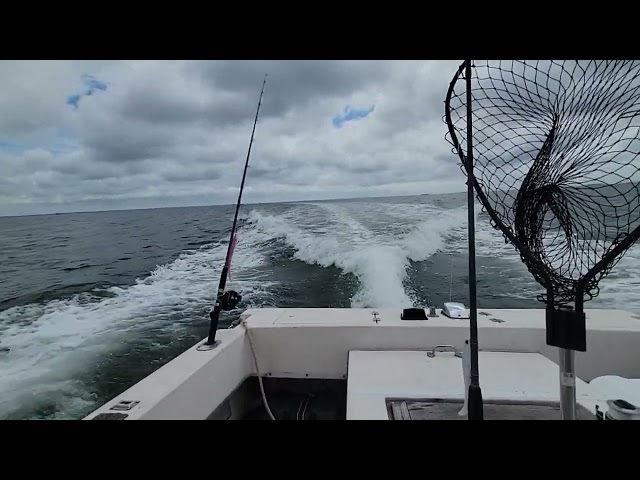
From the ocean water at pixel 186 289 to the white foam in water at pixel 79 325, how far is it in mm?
16

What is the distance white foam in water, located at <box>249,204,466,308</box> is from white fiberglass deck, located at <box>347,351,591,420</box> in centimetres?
289

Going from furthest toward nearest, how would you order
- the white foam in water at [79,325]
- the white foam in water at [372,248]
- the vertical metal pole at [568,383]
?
the white foam in water at [372,248] → the white foam in water at [79,325] → the vertical metal pole at [568,383]

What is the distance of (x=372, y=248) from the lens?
6.59 m

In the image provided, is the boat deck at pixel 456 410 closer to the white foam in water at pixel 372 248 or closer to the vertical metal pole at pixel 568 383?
the vertical metal pole at pixel 568 383

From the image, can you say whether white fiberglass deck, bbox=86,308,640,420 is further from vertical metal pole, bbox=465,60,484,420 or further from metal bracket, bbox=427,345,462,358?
vertical metal pole, bbox=465,60,484,420

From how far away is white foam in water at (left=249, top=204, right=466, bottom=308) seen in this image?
5.01 metres

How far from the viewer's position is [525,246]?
810 mm

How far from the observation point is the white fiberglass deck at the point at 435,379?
4.01 ft

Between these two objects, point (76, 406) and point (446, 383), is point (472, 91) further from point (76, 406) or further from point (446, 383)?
point (76, 406)

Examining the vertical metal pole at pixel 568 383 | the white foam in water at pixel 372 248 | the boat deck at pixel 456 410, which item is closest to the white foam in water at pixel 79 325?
the white foam in water at pixel 372 248

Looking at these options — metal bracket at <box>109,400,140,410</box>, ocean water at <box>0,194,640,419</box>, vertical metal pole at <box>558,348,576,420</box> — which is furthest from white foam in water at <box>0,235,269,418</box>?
vertical metal pole at <box>558,348,576,420</box>

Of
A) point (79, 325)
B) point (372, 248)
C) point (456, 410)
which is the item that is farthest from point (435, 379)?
point (372, 248)
